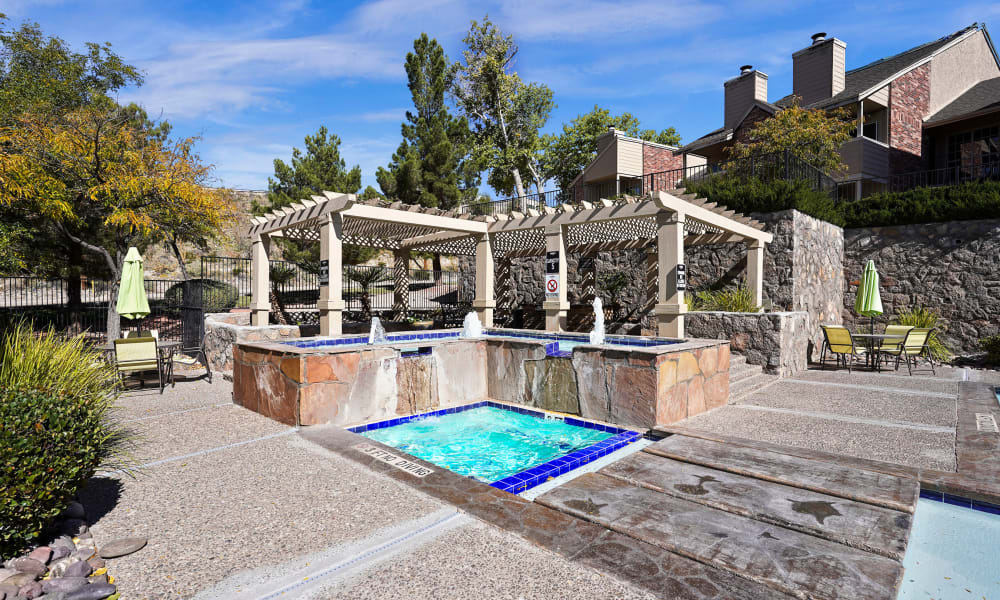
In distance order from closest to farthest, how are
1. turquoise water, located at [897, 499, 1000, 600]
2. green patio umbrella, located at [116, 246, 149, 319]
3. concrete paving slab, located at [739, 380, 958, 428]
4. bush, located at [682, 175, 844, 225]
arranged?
turquoise water, located at [897, 499, 1000, 600], concrete paving slab, located at [739, 380, 958, 428], green patio umbrella, located at [116, 246, 149, 319], bush, located at [682, 175, 844, 225]

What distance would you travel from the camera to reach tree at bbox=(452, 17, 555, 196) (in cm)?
2802

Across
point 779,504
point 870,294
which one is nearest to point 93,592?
point 779,504

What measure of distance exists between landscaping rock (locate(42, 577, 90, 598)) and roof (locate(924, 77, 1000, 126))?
2359cm

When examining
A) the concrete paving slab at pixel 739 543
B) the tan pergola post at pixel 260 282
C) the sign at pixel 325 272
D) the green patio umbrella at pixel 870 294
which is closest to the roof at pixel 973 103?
the green patio umbrella at pixel 870 294

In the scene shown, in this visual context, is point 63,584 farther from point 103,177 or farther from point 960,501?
point 103,177

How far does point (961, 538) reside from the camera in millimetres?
3055

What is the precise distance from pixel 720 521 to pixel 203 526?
317 cm

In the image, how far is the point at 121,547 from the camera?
8.75 ft

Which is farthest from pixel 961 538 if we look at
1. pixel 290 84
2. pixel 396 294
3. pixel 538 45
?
pixel 538 45

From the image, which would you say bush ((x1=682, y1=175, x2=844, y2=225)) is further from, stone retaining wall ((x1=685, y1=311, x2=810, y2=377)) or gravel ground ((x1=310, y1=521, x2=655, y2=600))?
gravel ground ((x1=310, y1=521, x2=655, y2=600))

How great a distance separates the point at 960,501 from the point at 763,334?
558 centimetres

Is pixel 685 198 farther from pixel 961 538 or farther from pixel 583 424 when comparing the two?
→ pixel 961 538

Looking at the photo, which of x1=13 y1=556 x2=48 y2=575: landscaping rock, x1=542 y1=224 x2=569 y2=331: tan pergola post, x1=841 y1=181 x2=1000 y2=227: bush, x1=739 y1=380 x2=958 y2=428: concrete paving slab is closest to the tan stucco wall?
x1=841 y1=181 x2=1000 y2=227: bush

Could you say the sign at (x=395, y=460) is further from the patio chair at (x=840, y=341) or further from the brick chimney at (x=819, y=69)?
the brick chimney at (x=819, y=69)
